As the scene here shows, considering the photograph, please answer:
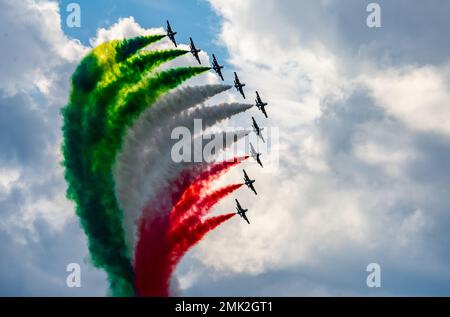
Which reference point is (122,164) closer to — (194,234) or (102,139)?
(102,139)

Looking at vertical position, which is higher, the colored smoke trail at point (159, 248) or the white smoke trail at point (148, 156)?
the white smoke trail at point (148, 156)

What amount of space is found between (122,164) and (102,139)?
3.86 m

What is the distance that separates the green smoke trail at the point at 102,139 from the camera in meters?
102

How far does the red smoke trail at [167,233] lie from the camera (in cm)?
10225

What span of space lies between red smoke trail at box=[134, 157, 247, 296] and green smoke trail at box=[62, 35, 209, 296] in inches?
82.4

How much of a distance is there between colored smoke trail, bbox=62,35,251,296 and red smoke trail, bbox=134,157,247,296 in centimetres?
12

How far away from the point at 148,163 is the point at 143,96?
8313 millimetres

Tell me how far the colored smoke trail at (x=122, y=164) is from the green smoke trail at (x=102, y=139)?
0.40 ft

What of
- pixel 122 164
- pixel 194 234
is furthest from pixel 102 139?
pixel 194 234

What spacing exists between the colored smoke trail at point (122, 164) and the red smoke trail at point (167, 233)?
12 cm

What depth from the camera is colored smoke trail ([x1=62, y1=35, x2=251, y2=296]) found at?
102 meters

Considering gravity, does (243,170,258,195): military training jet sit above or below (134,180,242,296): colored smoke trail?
above
